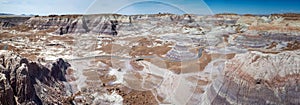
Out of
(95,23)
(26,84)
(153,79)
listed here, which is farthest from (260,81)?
(95,23)

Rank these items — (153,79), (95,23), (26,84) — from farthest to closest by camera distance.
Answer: (95,23) → (153,79) → (26,84)

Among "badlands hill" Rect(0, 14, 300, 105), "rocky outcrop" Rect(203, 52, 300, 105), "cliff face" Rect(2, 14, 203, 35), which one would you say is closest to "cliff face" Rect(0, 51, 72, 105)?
"badlands hill" Rect(0, 14, 300, 105)

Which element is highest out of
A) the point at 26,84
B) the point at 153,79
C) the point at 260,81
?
the point at 26,84

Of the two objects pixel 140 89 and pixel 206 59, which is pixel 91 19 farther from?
pixel 140 89

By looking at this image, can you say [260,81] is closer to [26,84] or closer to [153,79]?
[26,84]

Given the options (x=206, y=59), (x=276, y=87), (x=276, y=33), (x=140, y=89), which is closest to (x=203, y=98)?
(x=276, y=87)

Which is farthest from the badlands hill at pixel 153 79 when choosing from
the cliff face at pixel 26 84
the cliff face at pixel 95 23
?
the cliff face at pixel 95 23

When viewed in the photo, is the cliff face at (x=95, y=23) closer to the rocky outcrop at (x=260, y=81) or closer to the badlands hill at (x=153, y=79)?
the badlands hill at (x=153, y=79)

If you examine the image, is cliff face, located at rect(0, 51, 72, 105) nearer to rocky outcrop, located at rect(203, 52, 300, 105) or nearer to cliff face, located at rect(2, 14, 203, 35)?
rocky outcrop, located at rect(203, 52, 300, 105)
